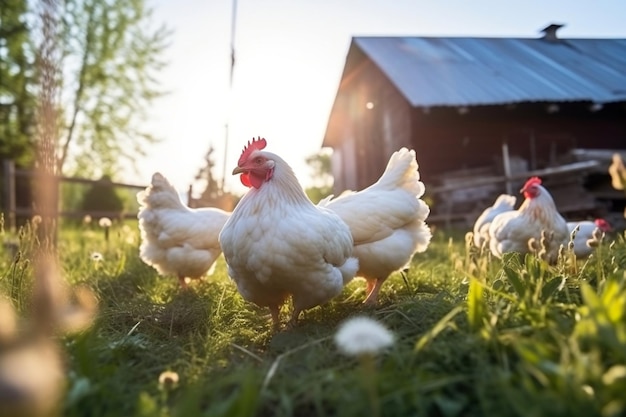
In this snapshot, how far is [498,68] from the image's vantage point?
14.0 metres

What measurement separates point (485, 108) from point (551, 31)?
8.30 meters

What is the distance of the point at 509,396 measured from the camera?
56.9 inches

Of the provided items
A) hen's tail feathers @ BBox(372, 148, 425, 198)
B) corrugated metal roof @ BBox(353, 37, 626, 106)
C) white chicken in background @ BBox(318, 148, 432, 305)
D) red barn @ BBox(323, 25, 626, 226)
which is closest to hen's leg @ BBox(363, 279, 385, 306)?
white chicken in background @ BBox(318, 148, 432, 305)

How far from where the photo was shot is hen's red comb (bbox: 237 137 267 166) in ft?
10.9

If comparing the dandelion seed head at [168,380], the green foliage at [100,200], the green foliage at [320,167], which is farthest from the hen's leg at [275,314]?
the green foliage at [320,167]

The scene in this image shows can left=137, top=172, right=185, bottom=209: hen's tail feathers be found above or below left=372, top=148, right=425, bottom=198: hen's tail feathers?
below

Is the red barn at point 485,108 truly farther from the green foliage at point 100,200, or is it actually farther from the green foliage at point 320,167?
the green foliage at point 320,167

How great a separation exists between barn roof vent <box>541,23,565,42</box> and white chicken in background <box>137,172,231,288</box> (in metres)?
16.9

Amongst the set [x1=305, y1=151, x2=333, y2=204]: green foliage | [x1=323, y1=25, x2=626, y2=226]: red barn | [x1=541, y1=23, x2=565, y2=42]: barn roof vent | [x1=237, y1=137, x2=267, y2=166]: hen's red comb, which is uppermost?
[x1=541, y1=23, x2=565, y2=42]: barn roof vent

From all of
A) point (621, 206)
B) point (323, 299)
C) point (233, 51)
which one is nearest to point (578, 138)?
point (621, 206)

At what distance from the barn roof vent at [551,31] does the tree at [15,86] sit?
1852 centimetres

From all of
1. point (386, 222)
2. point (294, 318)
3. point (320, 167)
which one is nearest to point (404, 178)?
point (386, 222)

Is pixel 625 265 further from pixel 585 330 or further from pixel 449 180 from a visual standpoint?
pixel 449 180

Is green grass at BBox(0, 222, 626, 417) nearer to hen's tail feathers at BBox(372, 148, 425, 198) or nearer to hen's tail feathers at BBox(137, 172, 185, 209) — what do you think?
hen's tail feathers at BBox(372, 148, 425, 198)
